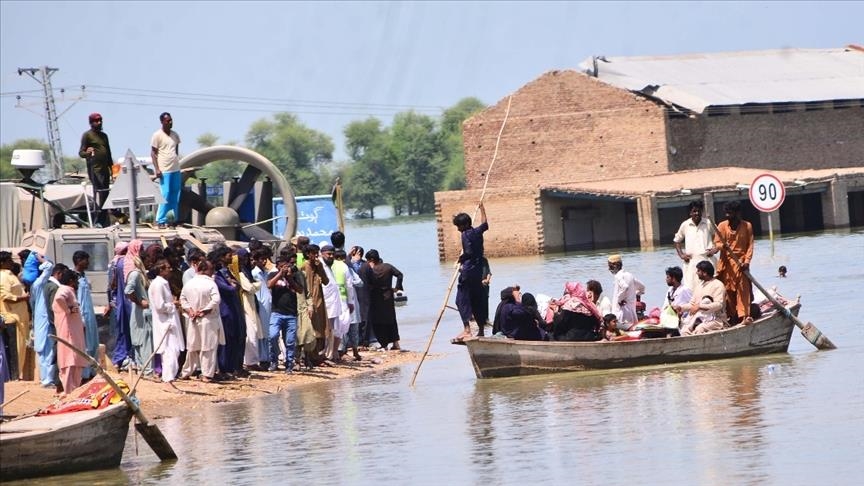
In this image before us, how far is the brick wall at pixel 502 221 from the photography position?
55781mm

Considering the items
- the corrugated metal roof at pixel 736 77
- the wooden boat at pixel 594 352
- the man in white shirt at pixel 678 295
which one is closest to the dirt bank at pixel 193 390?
the wooden boat at pixel 594 352

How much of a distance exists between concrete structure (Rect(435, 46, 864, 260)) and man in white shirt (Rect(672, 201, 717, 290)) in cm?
3551

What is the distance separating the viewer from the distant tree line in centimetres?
13788

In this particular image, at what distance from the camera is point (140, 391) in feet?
53.3

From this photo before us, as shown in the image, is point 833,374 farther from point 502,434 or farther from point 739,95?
point 739,95

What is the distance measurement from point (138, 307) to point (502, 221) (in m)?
40.5

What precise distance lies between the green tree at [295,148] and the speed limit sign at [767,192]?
108 metres

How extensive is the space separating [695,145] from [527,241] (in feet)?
28.3

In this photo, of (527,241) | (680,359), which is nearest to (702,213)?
(680,359)

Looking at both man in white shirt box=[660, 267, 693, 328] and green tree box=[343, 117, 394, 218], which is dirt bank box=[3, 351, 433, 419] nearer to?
man in white shirt box=[660, 267, 693, 328]

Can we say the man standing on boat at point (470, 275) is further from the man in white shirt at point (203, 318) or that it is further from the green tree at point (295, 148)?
the green tree at point (295, 148)

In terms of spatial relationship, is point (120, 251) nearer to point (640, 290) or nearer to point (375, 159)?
point (640, 290)

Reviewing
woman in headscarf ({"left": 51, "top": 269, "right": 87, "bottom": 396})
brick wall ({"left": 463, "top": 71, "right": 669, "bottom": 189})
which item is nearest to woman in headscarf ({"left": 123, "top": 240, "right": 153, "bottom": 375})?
woman in headscarf ({"left": 51, "top": 269, "right": 87, "bottom": 396})

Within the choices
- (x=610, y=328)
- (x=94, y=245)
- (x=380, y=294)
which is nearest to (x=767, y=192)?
(x=380, y=294)
